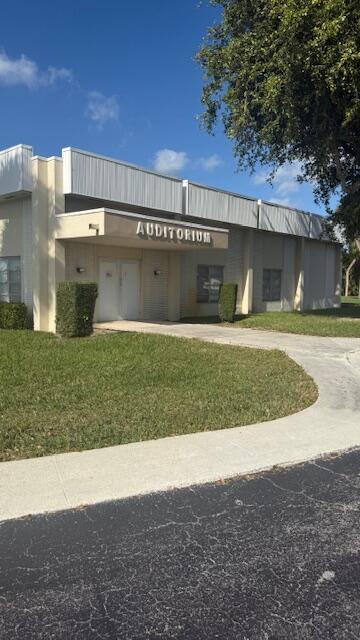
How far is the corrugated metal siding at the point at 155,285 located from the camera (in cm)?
1927

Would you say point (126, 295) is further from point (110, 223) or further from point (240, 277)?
point (240, 277)

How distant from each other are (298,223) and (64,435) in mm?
23817

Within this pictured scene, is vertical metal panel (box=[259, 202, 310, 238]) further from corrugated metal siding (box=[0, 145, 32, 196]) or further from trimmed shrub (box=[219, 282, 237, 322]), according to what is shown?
corrugated metal siding (box=[0, 145, 32, 196])

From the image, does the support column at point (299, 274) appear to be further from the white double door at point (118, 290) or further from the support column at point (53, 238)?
the support column at point (53, 238)

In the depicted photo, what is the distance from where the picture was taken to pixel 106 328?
1588 cm

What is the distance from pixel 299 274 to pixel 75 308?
1804 cm

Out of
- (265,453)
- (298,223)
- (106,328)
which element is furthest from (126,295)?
(265,453)

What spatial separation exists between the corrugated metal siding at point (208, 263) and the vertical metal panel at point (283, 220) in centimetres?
163

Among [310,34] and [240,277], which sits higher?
[310,34]

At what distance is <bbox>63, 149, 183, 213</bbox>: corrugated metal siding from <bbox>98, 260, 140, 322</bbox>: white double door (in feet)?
7.87

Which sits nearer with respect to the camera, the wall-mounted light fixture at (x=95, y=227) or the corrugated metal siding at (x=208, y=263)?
the wall-mounted light fixture at (x=95, y=227)

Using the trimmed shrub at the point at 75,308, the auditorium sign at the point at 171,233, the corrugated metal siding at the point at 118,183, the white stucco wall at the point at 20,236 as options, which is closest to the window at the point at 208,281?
the corrugated metal siding at the point at 118,183

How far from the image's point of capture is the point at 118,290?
18.4 metres

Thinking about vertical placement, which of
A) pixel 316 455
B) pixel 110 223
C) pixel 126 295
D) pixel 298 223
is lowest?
pixel 316 455
